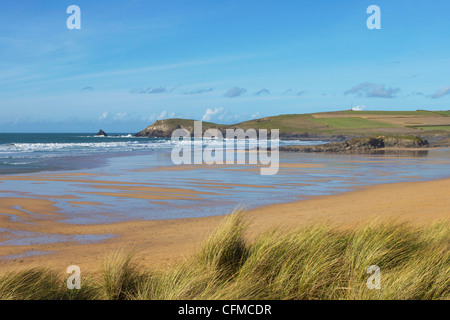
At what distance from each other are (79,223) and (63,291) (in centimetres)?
553

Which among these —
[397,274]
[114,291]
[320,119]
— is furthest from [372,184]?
[320,119]

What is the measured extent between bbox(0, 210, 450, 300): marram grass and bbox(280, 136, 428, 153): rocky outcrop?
42.0m

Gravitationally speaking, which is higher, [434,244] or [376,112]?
[376,112]

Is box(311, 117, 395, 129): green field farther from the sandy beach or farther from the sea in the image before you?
the sandy beach

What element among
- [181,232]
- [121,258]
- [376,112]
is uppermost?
[376,112]

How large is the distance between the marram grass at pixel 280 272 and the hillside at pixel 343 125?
3182 inches

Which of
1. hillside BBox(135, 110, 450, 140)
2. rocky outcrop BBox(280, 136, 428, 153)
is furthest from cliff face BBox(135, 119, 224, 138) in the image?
rocky outcrop BBox(280, 136, 428, 153)

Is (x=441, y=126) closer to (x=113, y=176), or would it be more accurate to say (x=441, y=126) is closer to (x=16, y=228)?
(x=113, y=176)

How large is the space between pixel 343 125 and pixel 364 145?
2644 inches

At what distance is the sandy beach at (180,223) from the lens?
23.7 feet

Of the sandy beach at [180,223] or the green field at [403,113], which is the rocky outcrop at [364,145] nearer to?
the sandy beach at [180,223]

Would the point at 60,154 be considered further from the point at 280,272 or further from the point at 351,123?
the point at 351,123

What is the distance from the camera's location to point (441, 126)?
324 ft

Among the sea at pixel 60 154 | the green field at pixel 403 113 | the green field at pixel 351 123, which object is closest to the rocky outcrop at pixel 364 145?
the sea at pixel 60 154
